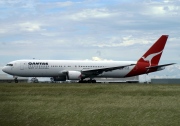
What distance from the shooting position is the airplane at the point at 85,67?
183ft

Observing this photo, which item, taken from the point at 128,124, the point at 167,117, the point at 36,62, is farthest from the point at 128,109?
the point at 36,62

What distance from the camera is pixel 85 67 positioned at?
196ft

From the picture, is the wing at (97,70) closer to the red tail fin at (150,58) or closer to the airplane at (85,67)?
the airplane at (85,67)

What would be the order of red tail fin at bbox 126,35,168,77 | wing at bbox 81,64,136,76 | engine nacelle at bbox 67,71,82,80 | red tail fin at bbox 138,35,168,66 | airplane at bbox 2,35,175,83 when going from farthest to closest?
1. red tail fin at bbox 138,35,168,66
2. red tail fin at bbox 126,35,168,77
3. wing at bbox 81,64,136,76
4. engine nacelle at bbox 67,71,82,80
5. airplane at bbox 2,35,175,83

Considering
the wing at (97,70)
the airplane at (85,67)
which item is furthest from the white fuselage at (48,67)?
the wing at (97,70)

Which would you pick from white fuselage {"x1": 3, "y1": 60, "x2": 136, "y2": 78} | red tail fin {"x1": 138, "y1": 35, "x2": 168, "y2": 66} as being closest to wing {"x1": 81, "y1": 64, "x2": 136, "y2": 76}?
white fuselage {"x1": 3, "y1": 60, "x2": 136, "y2": 78}

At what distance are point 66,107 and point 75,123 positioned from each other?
4424 mm

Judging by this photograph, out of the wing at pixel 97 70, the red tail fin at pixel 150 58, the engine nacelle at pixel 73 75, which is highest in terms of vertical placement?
the red tail fin at pixel 150 58

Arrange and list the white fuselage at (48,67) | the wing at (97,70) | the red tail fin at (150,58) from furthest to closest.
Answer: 1. the red tail fin at (150,58)
2. the wing at (97,70)
3. the white fuselage at (48,67)

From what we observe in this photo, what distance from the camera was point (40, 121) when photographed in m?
13.7

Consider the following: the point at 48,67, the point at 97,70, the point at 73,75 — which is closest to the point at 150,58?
the point at 97,70

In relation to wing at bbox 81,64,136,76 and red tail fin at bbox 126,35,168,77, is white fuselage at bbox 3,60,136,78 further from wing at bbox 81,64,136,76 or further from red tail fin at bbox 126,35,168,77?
red tail fin at bbox 126,35,168,77

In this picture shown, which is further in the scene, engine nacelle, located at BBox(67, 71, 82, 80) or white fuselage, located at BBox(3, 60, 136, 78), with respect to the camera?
engine nacelle, located at BBox(67, 71, 82, 80)

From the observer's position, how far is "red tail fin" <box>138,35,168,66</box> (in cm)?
6238
